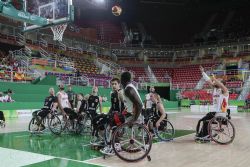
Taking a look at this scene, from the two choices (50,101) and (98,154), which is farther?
(50,101)

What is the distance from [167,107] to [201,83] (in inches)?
240

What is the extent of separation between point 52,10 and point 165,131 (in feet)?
25.7

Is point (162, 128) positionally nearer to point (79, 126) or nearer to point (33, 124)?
point (79, 126)

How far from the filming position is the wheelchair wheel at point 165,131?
7.78 meters

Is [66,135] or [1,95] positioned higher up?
[1,95]

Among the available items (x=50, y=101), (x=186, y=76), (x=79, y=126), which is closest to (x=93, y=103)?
(x=79, y=126)

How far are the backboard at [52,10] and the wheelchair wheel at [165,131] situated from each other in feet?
21.2

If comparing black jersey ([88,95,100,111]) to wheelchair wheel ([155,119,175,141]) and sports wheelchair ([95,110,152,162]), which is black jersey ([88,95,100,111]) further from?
sports wheelchair ([95,110,152,162])

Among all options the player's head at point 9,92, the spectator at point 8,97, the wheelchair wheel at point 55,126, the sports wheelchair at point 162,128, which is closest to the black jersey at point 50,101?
the wheelchair wheel at point 55,126

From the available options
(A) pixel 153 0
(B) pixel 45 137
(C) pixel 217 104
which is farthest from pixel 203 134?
(A) pixel 153 0

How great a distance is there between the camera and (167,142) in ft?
24.3

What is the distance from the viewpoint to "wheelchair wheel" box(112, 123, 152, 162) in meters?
5.07

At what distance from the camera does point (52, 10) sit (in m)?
12.8

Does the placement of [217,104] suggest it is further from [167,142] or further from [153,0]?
[153,0]
